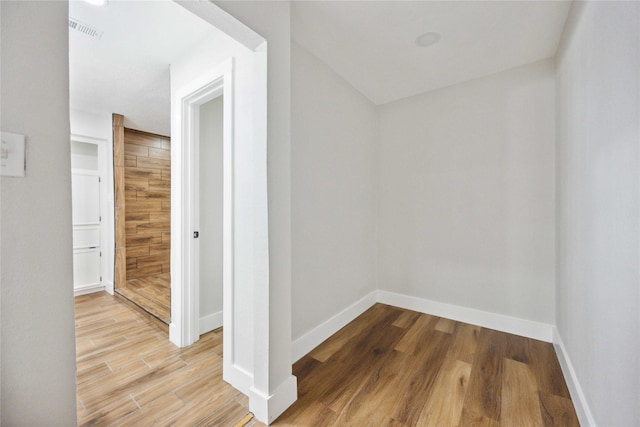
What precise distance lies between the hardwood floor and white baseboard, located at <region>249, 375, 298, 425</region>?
4 centimetres

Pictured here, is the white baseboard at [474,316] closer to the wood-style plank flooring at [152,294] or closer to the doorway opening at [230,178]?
the doorway opening at [230,178]

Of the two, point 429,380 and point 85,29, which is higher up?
point 85,29

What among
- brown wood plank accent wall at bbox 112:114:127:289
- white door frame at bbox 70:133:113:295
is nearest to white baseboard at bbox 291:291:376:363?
brown wood plank accent wall at bbox 112:114:127:289

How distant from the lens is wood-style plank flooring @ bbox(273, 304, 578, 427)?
1481 millimetres

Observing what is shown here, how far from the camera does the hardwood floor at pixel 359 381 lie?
1488 mm

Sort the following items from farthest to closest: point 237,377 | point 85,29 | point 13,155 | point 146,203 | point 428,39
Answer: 1. point 146,203
2. point 428,39
3. point 85,29
4. point 237,377
5. point 13,155

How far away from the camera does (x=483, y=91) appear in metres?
2.53

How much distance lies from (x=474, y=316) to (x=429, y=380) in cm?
113

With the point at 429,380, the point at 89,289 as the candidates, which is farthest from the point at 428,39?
the point at 89,289

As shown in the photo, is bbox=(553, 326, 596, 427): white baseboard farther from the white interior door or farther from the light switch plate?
the white interior door

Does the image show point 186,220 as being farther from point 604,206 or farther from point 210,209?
point 604,206

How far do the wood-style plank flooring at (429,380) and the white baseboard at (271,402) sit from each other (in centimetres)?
5

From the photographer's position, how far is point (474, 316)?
2592 millimetres

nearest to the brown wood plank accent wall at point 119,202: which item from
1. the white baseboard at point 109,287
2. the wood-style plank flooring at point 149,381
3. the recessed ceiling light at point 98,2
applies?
the white baseboard at point 109,287
